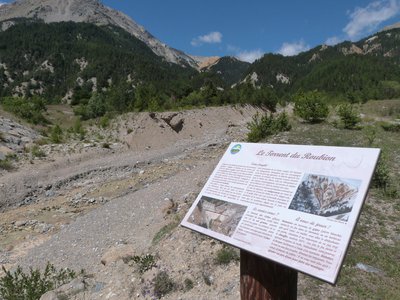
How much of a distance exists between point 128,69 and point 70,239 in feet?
337

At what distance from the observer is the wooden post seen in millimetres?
3652

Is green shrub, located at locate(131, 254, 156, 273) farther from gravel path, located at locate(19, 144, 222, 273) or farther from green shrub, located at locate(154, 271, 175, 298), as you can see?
gravel path, located at locate(19, 144, 222, 273)

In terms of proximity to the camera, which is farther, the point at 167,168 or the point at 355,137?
the point at 167,168

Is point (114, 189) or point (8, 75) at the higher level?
point (8, 75)

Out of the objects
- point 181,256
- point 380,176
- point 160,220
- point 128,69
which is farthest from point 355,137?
point 128,69

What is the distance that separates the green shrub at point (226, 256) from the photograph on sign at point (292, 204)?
3283mm

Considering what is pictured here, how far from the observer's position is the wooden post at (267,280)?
144 inches

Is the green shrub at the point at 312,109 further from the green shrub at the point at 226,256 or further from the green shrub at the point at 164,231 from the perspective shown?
the green shrub at the point at 226,256

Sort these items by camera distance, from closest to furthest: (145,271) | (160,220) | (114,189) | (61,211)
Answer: (145,271) → (160,220) → (61,211) → (114,189)

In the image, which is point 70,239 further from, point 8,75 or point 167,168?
point 8,75

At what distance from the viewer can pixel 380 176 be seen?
35.1 ft

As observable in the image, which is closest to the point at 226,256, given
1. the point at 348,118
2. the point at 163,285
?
the point at 163,285

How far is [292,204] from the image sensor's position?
3564 millimetres

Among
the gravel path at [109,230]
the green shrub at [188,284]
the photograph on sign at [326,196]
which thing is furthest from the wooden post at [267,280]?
the gravel path at [109,230]
